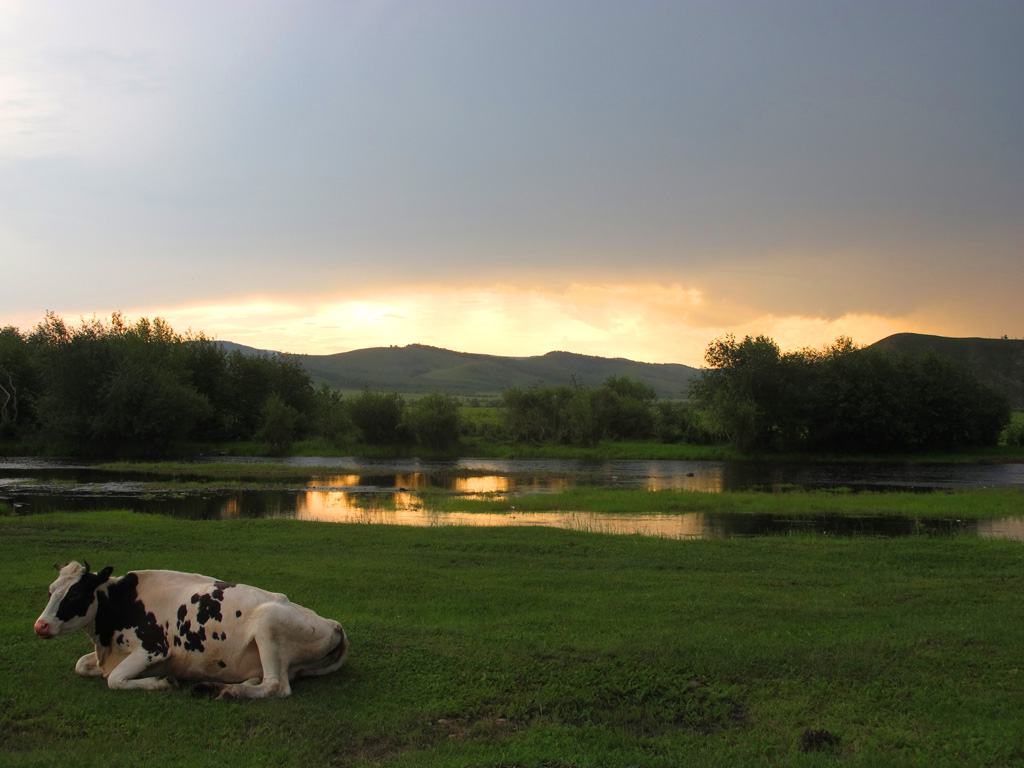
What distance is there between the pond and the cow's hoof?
15240mm

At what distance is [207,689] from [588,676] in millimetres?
3684

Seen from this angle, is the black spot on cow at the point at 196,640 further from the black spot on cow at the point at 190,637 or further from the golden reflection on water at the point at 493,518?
the golden reflection on water at the point at 493,518

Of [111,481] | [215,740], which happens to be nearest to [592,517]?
[215,740]

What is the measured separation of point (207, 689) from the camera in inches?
275

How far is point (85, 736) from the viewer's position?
20.1 feet

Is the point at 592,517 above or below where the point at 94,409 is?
below

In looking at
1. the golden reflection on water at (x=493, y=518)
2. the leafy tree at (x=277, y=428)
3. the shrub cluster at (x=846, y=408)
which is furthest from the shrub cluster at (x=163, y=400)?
the golden reflection on water at (x=493, y=518)

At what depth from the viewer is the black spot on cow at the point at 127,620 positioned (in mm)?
7359

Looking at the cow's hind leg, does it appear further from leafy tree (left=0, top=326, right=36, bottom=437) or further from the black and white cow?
leafy tree (left=0, top=326, right=36, bottom=437)

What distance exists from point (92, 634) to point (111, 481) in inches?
1440

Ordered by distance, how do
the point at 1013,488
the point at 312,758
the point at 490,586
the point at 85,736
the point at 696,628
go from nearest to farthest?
the point at 312,758 → the point at 85,736 → the point at 696,628 → the point at 490,586 → the point at 1013,488

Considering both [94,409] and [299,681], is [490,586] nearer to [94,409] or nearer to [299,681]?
[299,681]

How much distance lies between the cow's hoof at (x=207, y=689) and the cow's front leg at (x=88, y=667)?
1244mm

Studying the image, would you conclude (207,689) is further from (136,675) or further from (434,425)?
(434,425)
